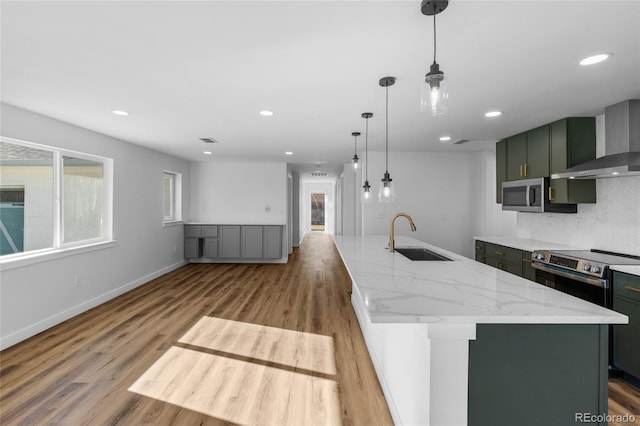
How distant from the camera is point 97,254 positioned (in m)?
4.08

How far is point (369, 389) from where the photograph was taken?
225 centimetres

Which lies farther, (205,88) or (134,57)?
(205,88)

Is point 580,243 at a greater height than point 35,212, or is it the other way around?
point 35,212

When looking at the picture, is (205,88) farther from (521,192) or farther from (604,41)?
(521,192)

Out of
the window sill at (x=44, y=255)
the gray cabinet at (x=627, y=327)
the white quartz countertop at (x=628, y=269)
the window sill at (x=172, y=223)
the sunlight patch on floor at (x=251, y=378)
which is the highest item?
the window sill at (x=172, y=223)

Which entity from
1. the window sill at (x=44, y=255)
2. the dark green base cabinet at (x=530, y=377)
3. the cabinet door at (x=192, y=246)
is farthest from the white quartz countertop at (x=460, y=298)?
the cabinet door at (x=192, y=246)

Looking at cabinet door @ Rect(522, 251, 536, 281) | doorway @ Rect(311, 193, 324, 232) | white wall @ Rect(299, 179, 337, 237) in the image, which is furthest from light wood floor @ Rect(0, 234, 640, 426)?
doorway @ Rect(311, 193, 324, 232)

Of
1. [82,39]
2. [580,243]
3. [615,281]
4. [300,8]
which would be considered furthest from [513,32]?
[580,243]

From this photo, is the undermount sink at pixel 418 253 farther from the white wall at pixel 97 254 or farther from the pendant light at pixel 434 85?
the white wall at pixel 97 254

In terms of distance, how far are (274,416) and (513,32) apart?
258 centimetres

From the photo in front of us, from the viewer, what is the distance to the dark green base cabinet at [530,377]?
1.31 m

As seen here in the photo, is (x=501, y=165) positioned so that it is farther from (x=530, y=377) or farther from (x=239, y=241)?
(x=239, y=241)

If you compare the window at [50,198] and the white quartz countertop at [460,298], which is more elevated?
the window at [50,198]

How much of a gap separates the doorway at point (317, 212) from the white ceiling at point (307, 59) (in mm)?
11107
